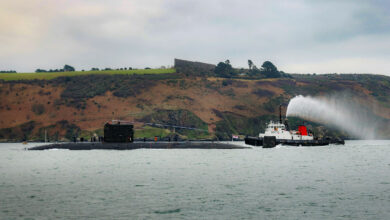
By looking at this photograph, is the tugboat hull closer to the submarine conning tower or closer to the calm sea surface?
the submarine conning tower

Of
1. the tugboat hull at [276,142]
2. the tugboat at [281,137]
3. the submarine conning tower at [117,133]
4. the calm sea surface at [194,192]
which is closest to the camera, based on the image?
the calm sea surface at [194,192]

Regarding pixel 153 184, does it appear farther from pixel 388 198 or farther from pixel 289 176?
pixel 388 198

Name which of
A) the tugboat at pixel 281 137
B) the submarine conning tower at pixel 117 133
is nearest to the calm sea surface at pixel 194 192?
the submarine conning tower at pixel 117 133

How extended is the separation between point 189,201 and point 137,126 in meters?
141

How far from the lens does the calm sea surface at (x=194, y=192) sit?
34.1 metres

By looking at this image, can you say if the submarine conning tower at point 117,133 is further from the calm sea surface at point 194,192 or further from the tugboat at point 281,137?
the calm sea surface at point 194,192

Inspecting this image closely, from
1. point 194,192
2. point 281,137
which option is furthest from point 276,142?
point 194,192

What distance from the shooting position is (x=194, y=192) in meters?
43.3

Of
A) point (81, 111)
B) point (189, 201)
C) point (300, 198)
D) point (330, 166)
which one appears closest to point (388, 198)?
point (300, 198)

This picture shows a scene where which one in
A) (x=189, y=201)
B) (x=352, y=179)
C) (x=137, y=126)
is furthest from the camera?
(x=137, y=126)

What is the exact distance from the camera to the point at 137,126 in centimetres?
17838

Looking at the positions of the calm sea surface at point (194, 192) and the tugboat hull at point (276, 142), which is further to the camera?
the tugboat hull at point (276, 142)

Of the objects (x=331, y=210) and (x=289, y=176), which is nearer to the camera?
(x=331, y=210)

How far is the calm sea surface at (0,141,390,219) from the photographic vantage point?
3409 cm
